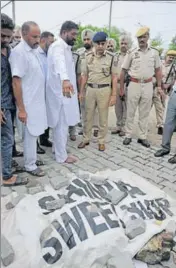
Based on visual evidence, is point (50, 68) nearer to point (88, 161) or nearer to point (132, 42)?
point (88, 161)

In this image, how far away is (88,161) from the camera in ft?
11.8

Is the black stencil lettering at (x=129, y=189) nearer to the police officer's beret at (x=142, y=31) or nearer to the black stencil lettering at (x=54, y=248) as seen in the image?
the black stencil lettering at (x=54, y=248)

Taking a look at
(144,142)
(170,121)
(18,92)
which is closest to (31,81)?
(18,92)

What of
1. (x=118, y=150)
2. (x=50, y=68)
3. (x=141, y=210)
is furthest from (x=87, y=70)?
(x=141, y=210)

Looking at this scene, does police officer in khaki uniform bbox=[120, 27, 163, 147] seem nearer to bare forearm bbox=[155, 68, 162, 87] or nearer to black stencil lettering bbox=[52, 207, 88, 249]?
bare forearm bbox=[155, 68, 162, 87]

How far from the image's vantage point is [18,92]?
270 centimetres

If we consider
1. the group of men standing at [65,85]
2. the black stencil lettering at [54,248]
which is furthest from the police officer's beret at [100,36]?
the black stencil lettering at [54,248]

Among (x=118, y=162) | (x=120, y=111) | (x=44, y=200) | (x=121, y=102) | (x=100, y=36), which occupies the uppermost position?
(x=100, y=36)

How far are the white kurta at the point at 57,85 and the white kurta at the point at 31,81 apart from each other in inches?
8.9

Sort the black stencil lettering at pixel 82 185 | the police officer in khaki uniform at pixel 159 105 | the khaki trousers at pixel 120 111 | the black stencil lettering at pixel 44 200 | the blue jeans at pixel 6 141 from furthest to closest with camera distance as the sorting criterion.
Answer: the police officer in khaki uniform at pixel 159 105
the khaki trousers at pixel 120 111
the blue jeans at pixel 6 141
the black stencil lettering at pixel 82 185
the black stencil lettering at pixel 44 200

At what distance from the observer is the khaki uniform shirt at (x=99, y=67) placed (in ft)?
12.2

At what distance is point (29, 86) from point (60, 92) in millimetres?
453

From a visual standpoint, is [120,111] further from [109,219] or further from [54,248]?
[54,248]

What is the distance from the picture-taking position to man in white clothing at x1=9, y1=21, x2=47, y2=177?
2672 millimetres
